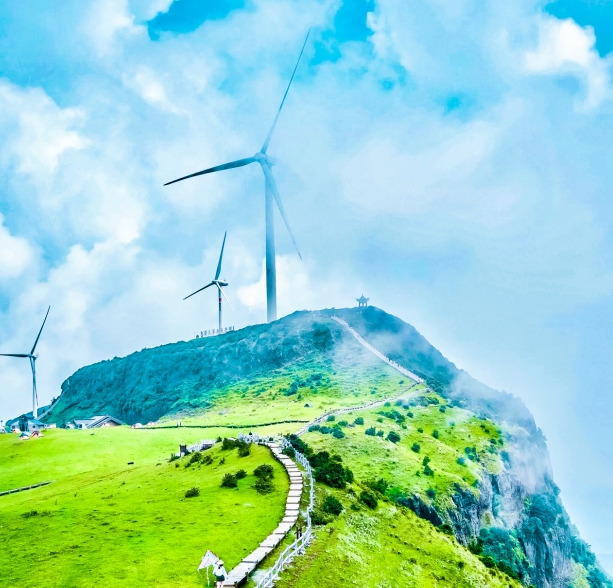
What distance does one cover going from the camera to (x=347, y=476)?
215ft

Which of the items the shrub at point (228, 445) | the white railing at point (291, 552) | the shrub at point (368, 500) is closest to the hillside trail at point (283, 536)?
the white railing at point (291, 552)

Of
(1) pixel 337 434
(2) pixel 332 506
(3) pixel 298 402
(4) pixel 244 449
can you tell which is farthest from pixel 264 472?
(3) pixel 298 402

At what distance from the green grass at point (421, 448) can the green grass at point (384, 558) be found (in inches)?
1122

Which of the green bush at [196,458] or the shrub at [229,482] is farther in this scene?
the green bush at [196,458]

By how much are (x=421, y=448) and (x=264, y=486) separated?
231 feet

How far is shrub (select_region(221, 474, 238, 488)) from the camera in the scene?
58.0 metres

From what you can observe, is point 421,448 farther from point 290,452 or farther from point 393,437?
point 290,452

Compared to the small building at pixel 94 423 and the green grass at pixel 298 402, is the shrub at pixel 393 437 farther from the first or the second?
the small building at pixel 94 423

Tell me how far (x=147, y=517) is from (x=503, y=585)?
115 ft

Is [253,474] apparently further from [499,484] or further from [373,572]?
[499,484]

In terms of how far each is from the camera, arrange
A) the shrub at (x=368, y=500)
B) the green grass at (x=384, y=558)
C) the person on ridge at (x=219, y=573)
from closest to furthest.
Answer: the person on ridge at (x=219, y=573) < the green grass at (x=384, y=558) < the shrub at (x=368, y=500)

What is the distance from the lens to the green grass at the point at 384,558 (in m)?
40.5

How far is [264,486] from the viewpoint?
186 ft

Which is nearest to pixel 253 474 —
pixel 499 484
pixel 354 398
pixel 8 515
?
pixel 8 515
